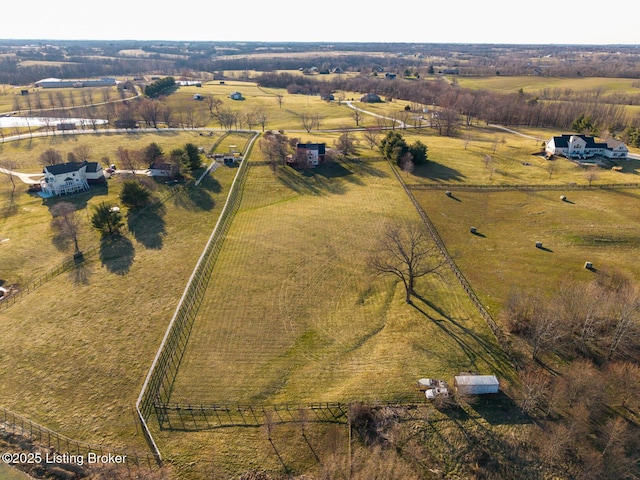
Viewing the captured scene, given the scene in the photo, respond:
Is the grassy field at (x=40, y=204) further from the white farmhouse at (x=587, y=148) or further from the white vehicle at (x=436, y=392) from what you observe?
the white farmhouse at (x=587, y=148)

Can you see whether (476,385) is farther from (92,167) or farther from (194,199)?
(92,167)

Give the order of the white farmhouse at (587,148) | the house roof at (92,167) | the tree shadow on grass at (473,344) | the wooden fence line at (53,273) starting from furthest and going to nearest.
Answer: the white farmhouse at (587,148)
the house roof at (92,167)
the wooden fence line at (53,273)
the tree shadow on grass at (473,344)

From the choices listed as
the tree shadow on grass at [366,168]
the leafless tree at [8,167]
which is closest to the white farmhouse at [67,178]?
the leafless tree at [8,167]

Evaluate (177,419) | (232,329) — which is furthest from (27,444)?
(232,329)

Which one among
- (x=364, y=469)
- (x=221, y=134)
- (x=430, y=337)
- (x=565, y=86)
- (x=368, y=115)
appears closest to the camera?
(x=364, y=469)

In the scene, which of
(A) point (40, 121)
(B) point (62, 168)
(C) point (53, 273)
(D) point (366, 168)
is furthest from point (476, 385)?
(A) point (40, 121)

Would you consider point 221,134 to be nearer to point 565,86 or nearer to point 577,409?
point 577,409
